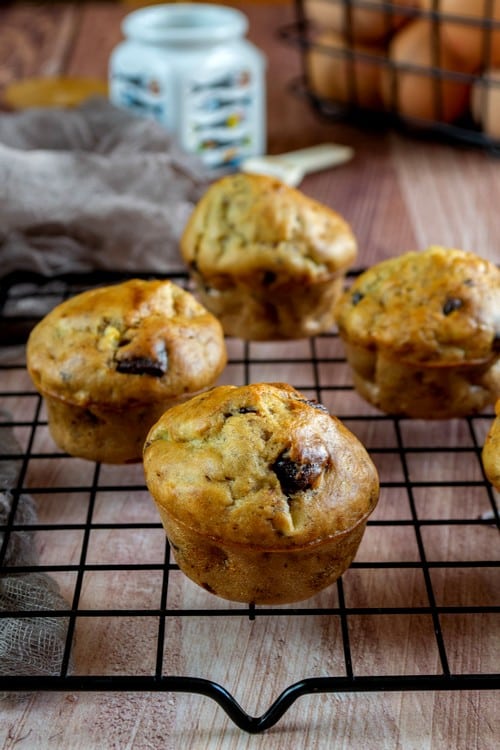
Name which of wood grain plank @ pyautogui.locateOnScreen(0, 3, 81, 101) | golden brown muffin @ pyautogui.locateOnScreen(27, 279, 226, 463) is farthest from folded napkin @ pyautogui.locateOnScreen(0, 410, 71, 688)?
wood grain plank @ pyautogui.locateOnScreen(0, 3, 81, 101)

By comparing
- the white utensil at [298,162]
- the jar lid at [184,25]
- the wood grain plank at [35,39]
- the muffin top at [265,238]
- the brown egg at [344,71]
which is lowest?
the white utensil at [298,162]

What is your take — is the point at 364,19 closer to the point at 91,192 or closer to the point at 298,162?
the point at 298,162

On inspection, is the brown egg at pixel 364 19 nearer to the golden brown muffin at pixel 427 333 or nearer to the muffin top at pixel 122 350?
the golden brown muffin at pixel 427 333

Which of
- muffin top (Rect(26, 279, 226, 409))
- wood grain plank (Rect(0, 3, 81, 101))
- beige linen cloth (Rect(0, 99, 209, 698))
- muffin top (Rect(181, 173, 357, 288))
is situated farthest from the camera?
wood grain plank (Rect(0, 3, 81, 101))

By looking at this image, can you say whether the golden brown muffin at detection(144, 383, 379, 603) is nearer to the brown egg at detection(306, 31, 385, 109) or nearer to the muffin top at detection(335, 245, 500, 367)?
the muffin top at detection(335, 245, 500, 367)

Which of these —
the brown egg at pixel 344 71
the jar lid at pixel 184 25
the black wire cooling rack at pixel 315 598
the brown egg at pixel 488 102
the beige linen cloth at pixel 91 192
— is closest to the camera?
the black wire cooling rack at pixel 315 598

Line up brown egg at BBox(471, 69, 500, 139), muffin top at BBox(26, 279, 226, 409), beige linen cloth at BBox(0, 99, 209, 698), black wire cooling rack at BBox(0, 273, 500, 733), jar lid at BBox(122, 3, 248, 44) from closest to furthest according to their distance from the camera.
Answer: black wire cooling rack at BBox(0, 273, 500, 733) → muffin top at BBox(26, 279, 226, 409) → beige linen cloth at BBox(0, 99, 209, 698) → jar lid at BBox(122, 3, 248, 44) → brown egg at BBox(471, 69, 500, 139)

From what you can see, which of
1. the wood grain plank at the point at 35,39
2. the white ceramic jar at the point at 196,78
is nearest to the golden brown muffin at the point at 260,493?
the white ceramic jar at the point at 196,78

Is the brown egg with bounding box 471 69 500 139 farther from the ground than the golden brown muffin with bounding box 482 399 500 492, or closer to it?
closer to it

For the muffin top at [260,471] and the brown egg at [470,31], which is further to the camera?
the brown egg at [470,31]
